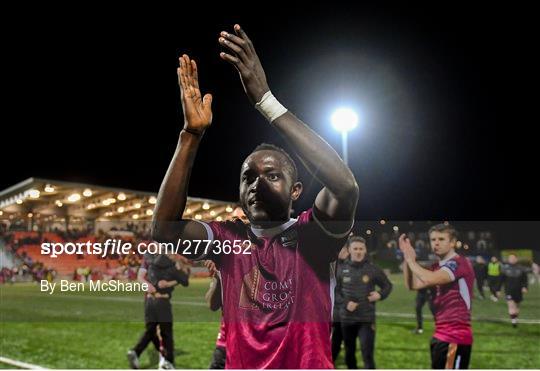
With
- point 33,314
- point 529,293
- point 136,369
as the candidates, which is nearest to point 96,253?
point 136,369

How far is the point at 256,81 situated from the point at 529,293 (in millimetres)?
15133

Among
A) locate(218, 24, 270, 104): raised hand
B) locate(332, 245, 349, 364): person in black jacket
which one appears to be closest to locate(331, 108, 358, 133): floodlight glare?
locate(332, 245, 349, 364): person in black jacket

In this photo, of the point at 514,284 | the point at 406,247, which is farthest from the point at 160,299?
the point at 514,284

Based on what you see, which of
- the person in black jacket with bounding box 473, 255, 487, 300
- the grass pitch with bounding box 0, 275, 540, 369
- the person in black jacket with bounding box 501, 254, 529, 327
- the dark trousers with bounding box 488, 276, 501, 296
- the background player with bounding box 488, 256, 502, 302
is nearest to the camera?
the grass pitch with bounding box 0, 275, 540, 369

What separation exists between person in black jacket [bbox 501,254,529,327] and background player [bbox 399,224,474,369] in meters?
8.56

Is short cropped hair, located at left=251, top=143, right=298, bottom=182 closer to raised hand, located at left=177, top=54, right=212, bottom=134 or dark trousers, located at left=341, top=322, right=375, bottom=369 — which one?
raised hand, located at left=177, top=54, right=212, bottom=134

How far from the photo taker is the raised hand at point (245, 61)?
2.56 metres

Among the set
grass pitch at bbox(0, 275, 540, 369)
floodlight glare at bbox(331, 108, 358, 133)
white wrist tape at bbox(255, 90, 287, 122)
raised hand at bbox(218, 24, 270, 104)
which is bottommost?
grass pitch at bbox(0, 275, 540, 369)

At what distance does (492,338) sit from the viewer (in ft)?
44.5

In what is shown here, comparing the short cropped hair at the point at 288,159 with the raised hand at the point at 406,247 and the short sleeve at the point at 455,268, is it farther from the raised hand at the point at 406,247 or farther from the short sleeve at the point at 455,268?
the short sleeve at the point at 455,268

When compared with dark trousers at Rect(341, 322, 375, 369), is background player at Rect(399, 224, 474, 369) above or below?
above

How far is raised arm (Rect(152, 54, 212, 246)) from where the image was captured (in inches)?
105

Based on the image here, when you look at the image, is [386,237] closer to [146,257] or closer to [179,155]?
[146,257]

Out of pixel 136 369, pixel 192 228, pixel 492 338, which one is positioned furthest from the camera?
pixel 492 338
